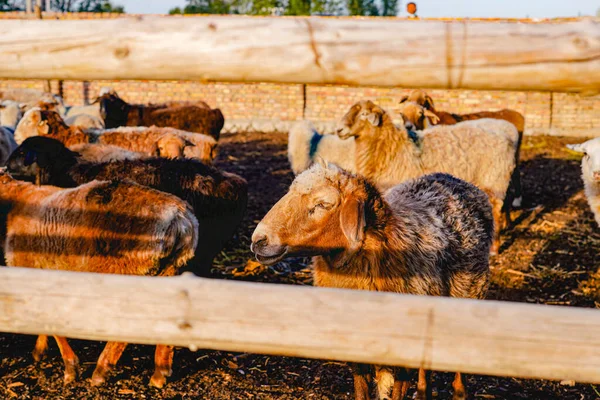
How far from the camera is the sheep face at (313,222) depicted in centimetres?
388

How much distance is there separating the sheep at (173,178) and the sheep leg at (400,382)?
2.30m

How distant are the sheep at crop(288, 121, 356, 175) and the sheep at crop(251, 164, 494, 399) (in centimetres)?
Result: 579

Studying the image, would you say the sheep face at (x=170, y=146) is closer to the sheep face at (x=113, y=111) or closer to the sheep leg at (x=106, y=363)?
the sheep leg at (x=106, y=363)

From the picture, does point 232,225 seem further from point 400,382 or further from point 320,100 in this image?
point 320,100

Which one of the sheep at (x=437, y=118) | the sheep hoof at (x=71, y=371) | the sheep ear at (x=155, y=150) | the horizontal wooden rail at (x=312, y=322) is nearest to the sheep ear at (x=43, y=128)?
the sheep ear at (x=155, y=150)

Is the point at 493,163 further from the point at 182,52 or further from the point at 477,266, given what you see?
the point at 182,52

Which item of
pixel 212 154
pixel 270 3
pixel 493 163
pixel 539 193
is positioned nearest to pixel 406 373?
pixel 493 163

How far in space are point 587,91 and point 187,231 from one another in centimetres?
353

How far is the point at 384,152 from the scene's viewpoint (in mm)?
8602

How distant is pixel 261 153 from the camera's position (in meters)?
15.6

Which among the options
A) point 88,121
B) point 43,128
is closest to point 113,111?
point 88,121

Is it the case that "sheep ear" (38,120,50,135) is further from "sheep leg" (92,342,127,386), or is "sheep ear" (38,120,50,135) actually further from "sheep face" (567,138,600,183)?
"sheep face" (567,138,600,183)

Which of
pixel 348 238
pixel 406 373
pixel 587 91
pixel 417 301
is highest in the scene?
pixel 587 91

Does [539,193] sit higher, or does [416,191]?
[416,191]
